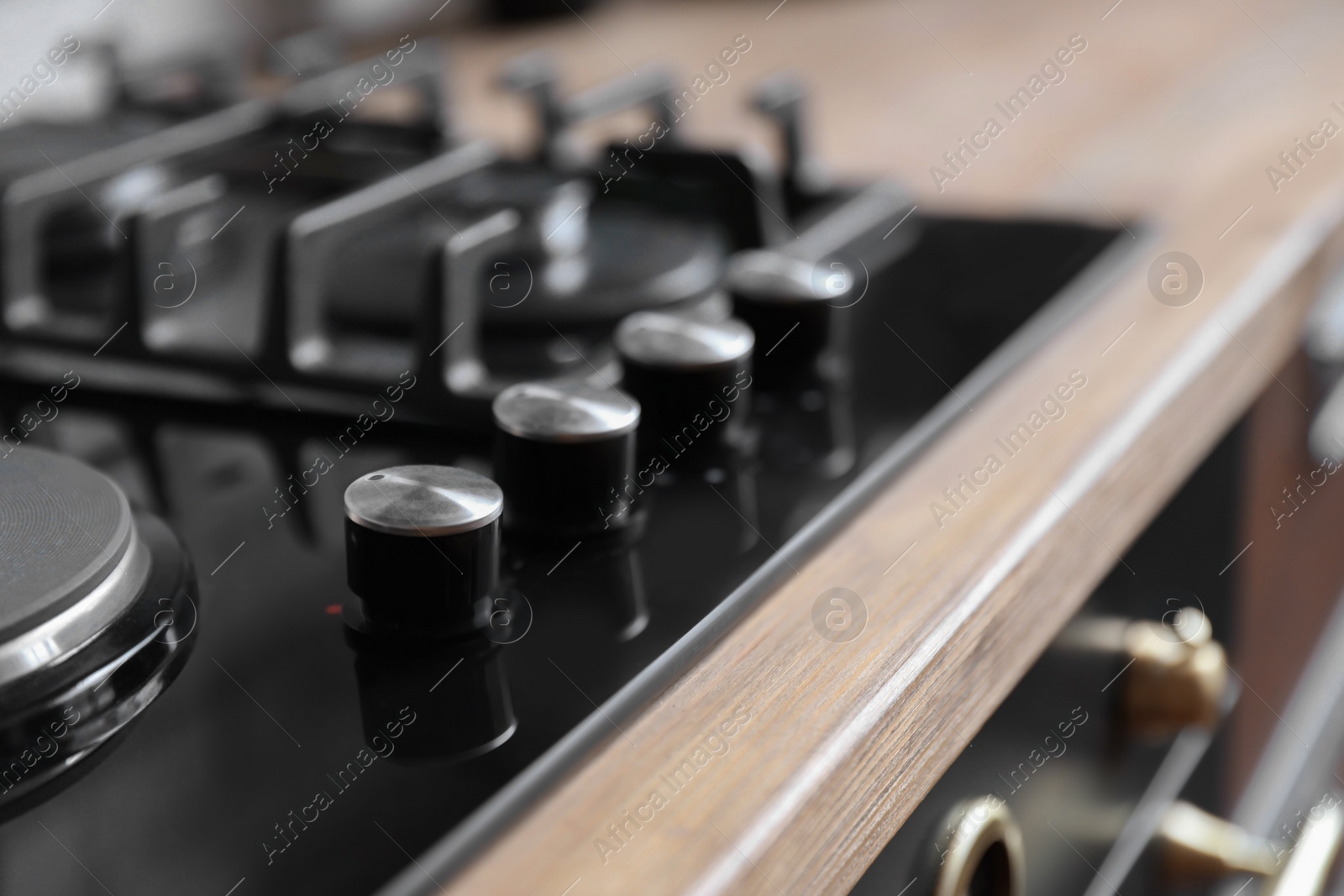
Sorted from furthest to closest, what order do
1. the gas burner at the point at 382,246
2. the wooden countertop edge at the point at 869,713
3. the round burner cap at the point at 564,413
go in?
the gas burner at the point at 382,246, the round burner cap at the point at 564,413, the wooden countertop edge at the point at 869,713

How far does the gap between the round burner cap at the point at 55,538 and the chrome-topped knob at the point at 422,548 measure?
63 millimetres

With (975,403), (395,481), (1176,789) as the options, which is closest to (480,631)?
(395,481)

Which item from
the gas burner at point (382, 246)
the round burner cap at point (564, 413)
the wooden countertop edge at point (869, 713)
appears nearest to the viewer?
the wooden countertop edge at point (869, 713)

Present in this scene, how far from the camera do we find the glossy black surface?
0.28 m

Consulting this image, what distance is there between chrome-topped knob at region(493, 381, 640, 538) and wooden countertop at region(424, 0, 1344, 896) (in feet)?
0.22

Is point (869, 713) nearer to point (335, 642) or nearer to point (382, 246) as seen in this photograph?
point (335, 642)

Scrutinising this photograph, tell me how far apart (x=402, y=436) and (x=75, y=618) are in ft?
0.61

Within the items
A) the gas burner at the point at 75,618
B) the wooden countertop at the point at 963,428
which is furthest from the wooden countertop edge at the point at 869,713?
the gas burner at the point at 75,618

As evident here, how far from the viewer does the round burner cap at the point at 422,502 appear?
329 mm

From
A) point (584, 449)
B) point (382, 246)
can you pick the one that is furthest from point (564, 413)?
point (382, 246)

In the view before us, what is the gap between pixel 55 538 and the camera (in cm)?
34

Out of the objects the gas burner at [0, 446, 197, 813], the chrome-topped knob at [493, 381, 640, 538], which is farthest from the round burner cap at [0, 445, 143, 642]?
the chrome-topped knob at [493, 381, 640, 538]

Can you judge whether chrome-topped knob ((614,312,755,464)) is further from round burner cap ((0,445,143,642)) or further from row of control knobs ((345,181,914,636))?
round burner cap ((0,445,143,642))

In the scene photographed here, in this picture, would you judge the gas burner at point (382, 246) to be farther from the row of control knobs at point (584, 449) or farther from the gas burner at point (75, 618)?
the gas burner at point (75, 618)
